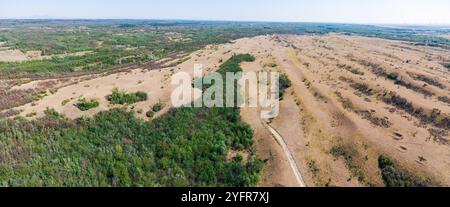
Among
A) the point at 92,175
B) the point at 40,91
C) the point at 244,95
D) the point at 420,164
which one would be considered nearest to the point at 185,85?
the point at 244,95

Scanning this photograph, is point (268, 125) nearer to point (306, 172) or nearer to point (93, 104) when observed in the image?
point (306, 172)

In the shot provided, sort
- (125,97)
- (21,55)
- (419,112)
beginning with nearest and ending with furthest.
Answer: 1. (419,112)
2. (125,97)
3. (21,55)

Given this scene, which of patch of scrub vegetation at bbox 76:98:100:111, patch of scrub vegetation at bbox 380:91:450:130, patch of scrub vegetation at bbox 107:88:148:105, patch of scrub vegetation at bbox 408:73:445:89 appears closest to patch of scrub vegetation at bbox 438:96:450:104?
patch of scrub vegetation at bbox 380:91:450:130

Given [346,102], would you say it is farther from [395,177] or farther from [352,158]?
[395,177]

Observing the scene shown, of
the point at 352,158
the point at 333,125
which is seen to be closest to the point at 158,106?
the point at 333,125

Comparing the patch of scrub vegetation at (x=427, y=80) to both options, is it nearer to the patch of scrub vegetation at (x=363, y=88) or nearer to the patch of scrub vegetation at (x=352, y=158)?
the patch of scrub vegetation at (x=363, y=88)
